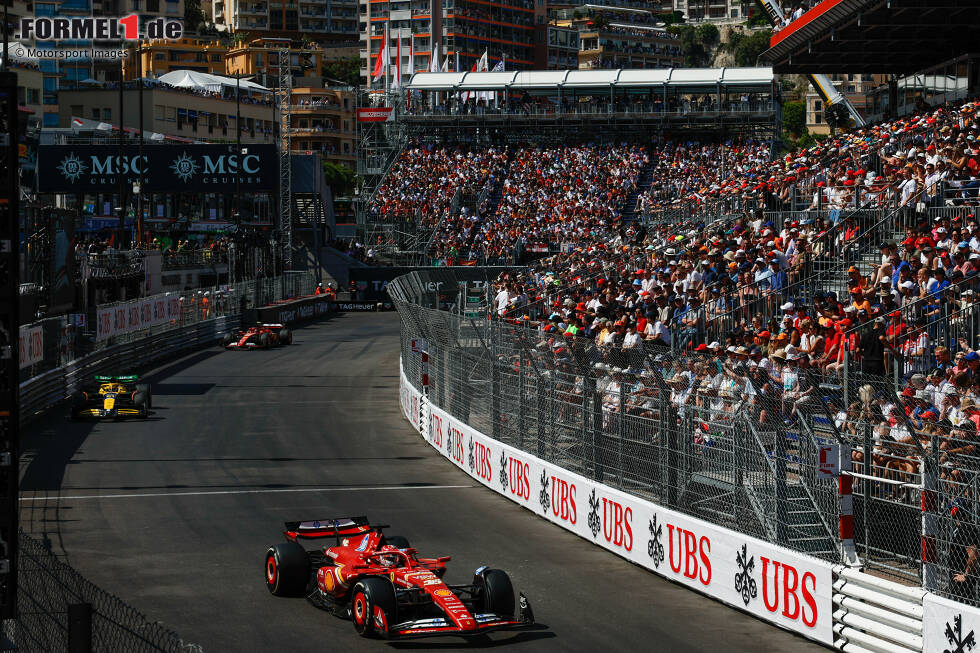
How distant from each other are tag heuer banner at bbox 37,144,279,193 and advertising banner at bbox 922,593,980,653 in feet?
166

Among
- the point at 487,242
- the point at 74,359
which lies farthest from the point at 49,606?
the point at 487,242

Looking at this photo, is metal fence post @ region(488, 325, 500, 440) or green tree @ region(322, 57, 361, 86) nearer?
metal fence post @ region(488, 325, 500, 440)

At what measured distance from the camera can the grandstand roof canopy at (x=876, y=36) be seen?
29391mm

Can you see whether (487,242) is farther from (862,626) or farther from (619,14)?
(619,14)

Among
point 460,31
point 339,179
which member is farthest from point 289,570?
point 460,31

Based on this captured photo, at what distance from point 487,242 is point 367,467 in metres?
38.8

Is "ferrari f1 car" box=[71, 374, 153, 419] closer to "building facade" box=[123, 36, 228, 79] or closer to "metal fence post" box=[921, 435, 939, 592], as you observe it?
"metal fence post" box=[921, 435, 939, 592]

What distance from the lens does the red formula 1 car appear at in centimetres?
1011

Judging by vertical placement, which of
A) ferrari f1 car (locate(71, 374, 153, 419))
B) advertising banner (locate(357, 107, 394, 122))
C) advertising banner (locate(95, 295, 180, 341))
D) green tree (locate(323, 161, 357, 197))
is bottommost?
ferrari f1 car (locate(71, 374, 153, 419))

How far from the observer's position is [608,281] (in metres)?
25.2

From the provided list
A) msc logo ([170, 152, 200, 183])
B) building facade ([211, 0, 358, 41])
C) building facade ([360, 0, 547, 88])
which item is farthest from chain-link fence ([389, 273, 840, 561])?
building facade ([211, 0, 358, 41])

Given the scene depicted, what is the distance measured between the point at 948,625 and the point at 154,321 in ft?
99.4

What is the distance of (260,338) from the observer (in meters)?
39.5

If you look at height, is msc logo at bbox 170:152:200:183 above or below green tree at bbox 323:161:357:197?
below
